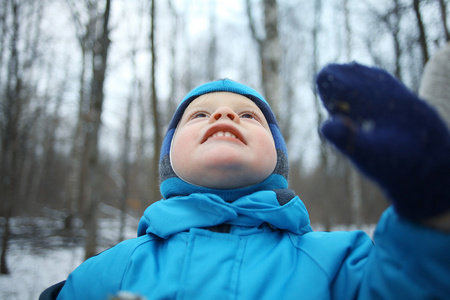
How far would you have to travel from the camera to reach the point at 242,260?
98 cm

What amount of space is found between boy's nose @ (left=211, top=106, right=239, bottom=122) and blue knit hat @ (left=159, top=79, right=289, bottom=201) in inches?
10.0

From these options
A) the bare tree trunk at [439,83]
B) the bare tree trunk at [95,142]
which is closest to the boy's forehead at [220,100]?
the bare tree trunk at [439,83]

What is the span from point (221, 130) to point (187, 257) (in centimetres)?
54

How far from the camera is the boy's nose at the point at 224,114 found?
1.23 m

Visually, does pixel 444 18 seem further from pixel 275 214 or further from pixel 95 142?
pixel 95 142

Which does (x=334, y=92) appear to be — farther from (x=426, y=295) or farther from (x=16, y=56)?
(x=16, y=56)

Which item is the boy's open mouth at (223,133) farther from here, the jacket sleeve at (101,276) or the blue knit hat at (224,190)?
the jacket sleeve at (101,276)

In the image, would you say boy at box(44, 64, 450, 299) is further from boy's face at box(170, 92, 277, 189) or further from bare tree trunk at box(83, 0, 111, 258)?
bare tree trunk at box(83, 0, 111, 258)

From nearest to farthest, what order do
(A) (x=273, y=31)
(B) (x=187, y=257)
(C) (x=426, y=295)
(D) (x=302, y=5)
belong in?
1. (C) (x=426, y=295)
2. (B) (x=187, y=257)
3. (A) (x=273, y=31)
4. (D) (x=302, y=5)

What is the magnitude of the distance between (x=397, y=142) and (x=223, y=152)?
62cm

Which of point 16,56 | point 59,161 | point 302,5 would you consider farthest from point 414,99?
point 59,161

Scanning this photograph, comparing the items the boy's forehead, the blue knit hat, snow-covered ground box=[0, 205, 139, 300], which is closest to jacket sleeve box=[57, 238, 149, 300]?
the blue knit hat

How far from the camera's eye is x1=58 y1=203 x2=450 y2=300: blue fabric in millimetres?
875

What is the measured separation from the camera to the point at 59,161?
1927 cm
